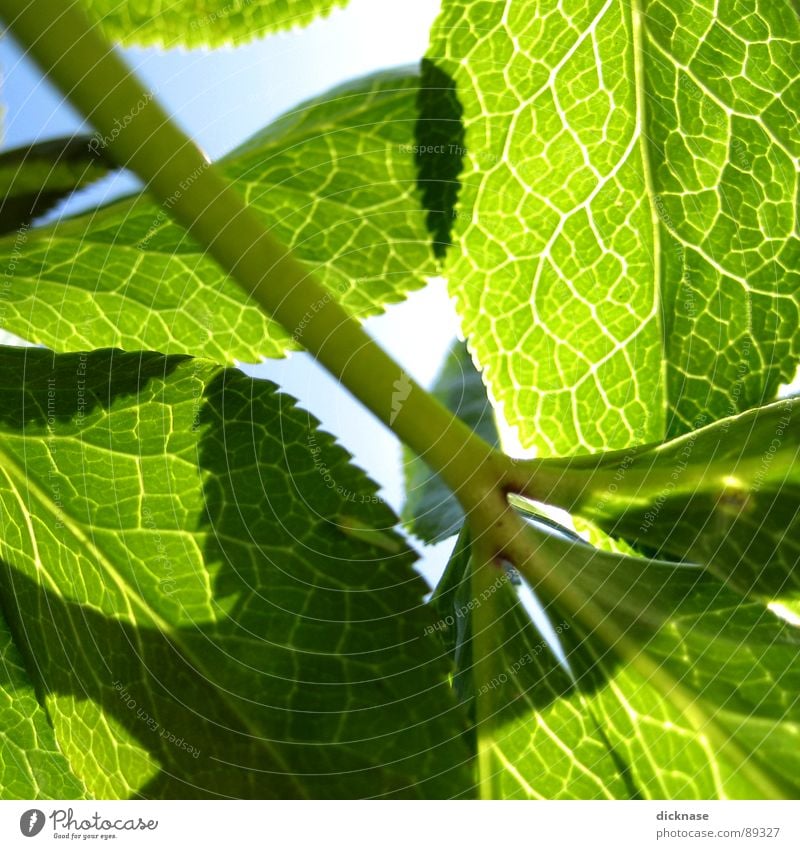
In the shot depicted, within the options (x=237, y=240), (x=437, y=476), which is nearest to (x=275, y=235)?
(x=237, y=240)

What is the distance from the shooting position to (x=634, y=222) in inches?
27.6

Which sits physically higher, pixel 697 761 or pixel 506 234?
pixel 506 234

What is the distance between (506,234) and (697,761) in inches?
16.6

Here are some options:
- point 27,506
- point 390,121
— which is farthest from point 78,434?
point 390,121

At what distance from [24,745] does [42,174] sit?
16.7 inches

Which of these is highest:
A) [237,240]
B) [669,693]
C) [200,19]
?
[200,19]

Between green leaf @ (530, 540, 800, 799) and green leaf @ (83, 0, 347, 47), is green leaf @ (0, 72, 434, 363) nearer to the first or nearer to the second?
green leaf @ (83, 0, 347, 47)

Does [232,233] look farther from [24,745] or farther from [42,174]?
[24,745]

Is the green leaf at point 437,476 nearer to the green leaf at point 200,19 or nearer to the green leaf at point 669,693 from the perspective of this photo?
the green leaf at point 669,693

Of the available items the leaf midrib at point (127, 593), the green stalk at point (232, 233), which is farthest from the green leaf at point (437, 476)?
the leaf midrib at point (127, 593)

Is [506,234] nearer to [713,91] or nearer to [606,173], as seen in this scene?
[606,173]

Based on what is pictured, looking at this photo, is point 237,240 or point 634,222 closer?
point 237,240

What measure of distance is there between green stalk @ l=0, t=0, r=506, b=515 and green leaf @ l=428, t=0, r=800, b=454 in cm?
13

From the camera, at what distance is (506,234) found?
→ 689 millimetres
